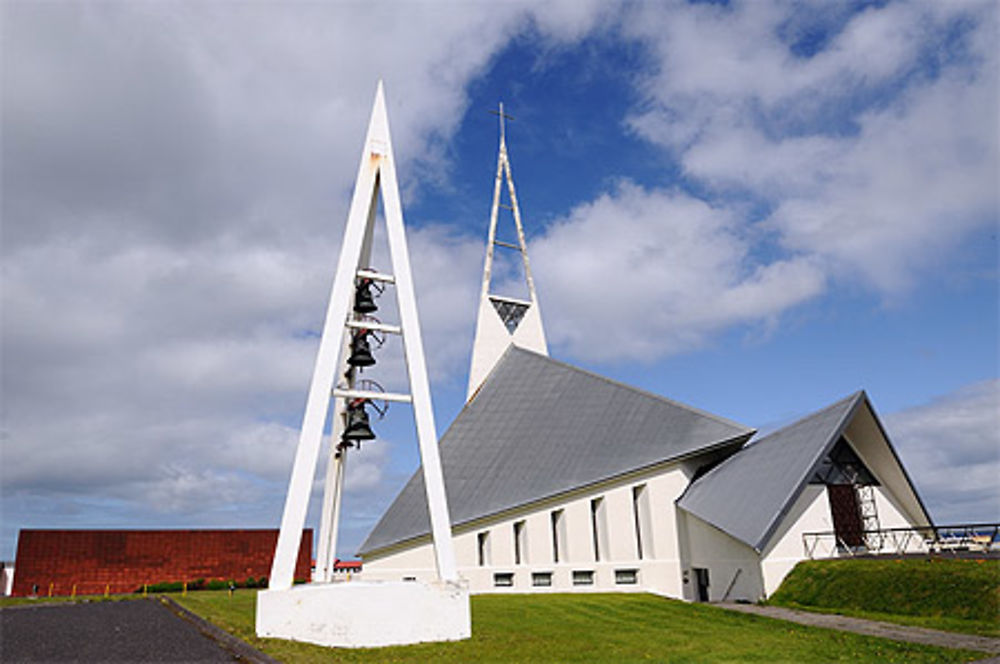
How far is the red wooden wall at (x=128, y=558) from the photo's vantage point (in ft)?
117

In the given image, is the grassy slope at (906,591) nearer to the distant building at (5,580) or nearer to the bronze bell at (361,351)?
the bronze bell at (361,351)

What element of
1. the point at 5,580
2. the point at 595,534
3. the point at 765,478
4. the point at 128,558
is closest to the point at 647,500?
the point at 595,534

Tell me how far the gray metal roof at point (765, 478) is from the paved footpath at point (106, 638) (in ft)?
48.0

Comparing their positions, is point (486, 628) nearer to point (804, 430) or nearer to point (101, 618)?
point (101, 618)

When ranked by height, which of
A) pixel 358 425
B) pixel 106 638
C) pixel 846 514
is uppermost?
pixel 358 425

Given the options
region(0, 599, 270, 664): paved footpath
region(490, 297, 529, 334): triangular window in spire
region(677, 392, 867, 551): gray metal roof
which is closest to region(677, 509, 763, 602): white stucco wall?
region(677, 392, 867, 551): gray metal roof

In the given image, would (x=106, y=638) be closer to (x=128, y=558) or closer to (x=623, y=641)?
(x=623, y=641)

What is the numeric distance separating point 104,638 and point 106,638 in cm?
4

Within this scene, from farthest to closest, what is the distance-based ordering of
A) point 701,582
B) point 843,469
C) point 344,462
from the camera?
point 843,469 < point 701,582 < point 344,462

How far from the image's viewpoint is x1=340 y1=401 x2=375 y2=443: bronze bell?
15.3 meters

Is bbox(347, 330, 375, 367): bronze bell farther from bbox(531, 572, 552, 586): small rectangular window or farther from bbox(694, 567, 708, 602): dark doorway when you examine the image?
bbox(694, 567, 708, 602): dark doorway

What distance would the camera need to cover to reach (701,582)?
24484 mm

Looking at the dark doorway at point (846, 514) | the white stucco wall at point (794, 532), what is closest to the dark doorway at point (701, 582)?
the white stucco wall at point (794, 532)

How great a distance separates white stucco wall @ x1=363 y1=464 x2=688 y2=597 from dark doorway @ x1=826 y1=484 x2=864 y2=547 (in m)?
5.08
